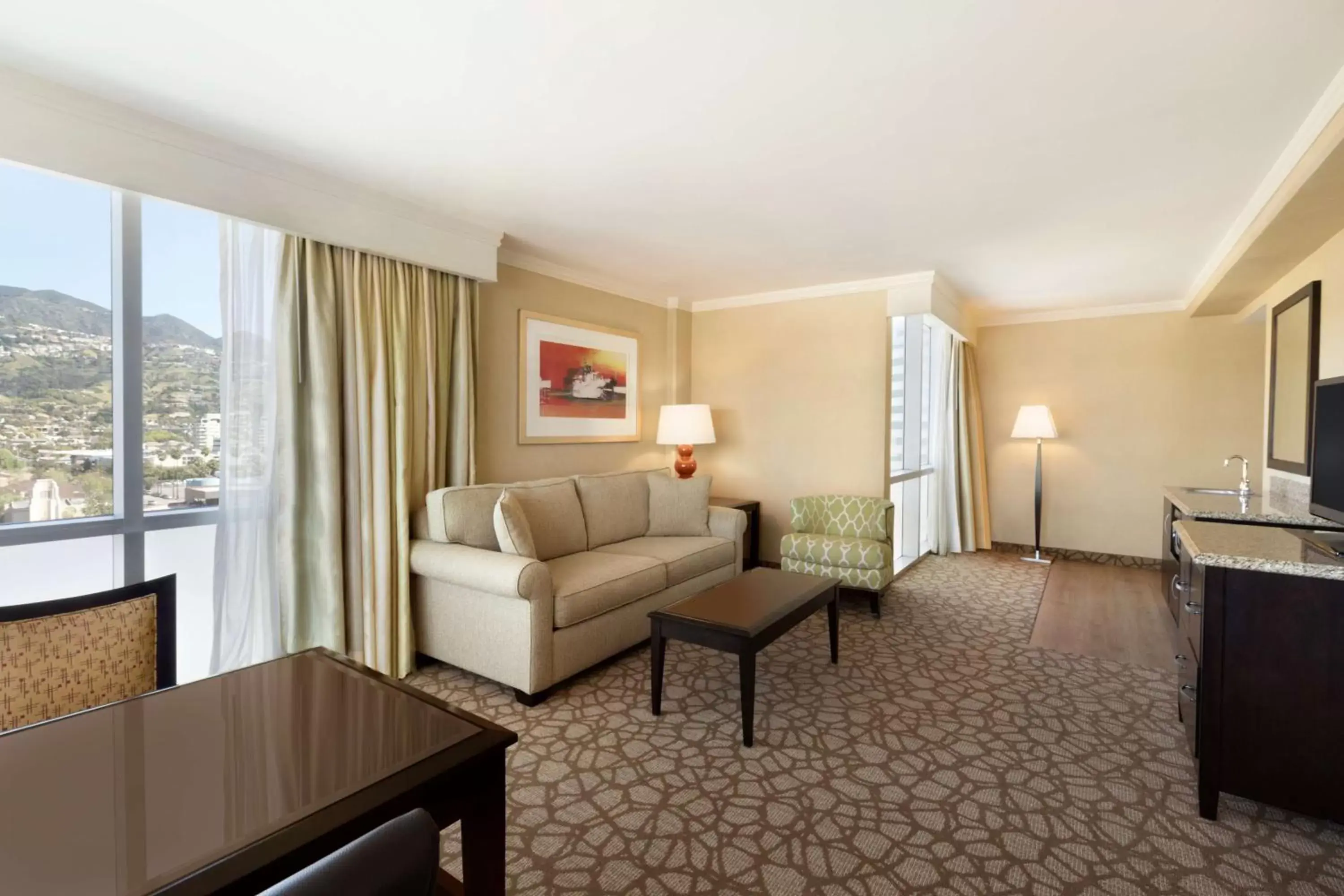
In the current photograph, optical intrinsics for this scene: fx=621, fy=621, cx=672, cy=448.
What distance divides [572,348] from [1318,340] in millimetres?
4288

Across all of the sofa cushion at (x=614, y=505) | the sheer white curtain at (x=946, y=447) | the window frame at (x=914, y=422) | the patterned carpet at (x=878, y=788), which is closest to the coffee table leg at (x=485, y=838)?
the patterned carpet at (x=878, y=788)

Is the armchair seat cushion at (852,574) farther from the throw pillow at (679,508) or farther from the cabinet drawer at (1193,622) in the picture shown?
the cabinet drawer at (1193,622)

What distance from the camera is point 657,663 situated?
2.74 m

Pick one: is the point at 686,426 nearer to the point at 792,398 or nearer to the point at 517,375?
the point at 792,398

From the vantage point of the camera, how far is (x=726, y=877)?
5.78 feet

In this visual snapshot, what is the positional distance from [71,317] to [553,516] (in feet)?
7.52

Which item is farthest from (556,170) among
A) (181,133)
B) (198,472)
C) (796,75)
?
(198,472)

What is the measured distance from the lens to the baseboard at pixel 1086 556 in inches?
224

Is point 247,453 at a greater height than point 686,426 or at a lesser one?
lesser

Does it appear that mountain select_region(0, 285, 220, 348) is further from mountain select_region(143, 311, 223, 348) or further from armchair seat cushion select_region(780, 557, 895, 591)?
armchair seat cushion select_region(780, 557, 895, 591)

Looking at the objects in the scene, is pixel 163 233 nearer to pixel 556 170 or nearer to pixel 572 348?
pixel 556 170

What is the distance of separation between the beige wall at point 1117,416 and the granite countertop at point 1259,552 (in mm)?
3594

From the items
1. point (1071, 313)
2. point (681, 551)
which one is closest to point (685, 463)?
point (681, 551)

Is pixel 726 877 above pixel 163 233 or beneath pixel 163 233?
beneath
